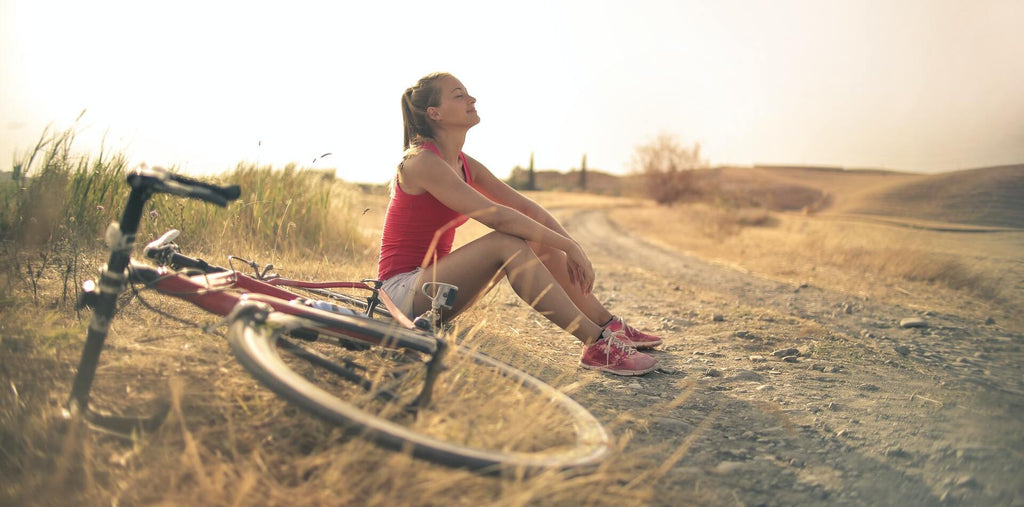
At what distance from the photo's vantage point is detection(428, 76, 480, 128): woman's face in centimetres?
333

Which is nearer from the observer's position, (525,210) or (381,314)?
(381,314)

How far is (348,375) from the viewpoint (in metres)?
2.13

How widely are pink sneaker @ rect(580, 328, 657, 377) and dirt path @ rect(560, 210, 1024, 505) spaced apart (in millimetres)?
77

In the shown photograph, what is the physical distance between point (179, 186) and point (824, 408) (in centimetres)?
286

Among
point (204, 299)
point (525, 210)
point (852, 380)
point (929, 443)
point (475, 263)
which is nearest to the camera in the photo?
point (204, 299)

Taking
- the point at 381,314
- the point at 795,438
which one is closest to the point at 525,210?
the point at 381,314

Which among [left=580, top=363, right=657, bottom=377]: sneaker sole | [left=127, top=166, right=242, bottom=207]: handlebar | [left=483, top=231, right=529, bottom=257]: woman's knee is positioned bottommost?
[left=580, top=363, right=657, bottom=377]: sneaker sole

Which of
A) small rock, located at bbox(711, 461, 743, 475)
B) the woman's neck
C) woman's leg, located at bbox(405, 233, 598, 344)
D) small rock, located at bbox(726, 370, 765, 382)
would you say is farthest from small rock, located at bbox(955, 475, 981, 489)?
the woman's neck

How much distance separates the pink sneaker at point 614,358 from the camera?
3.45m

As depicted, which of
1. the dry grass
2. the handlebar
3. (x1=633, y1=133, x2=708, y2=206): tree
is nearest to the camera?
the handlebar

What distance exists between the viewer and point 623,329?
3.75m

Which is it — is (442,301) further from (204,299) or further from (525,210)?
(525,210)

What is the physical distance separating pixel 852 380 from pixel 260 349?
313 centimetres

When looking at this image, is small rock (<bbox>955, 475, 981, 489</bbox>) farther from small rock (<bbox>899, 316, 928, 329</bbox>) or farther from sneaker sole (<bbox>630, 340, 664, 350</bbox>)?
small rock (<bbox>899, 316, 928, 329</bbox>)
